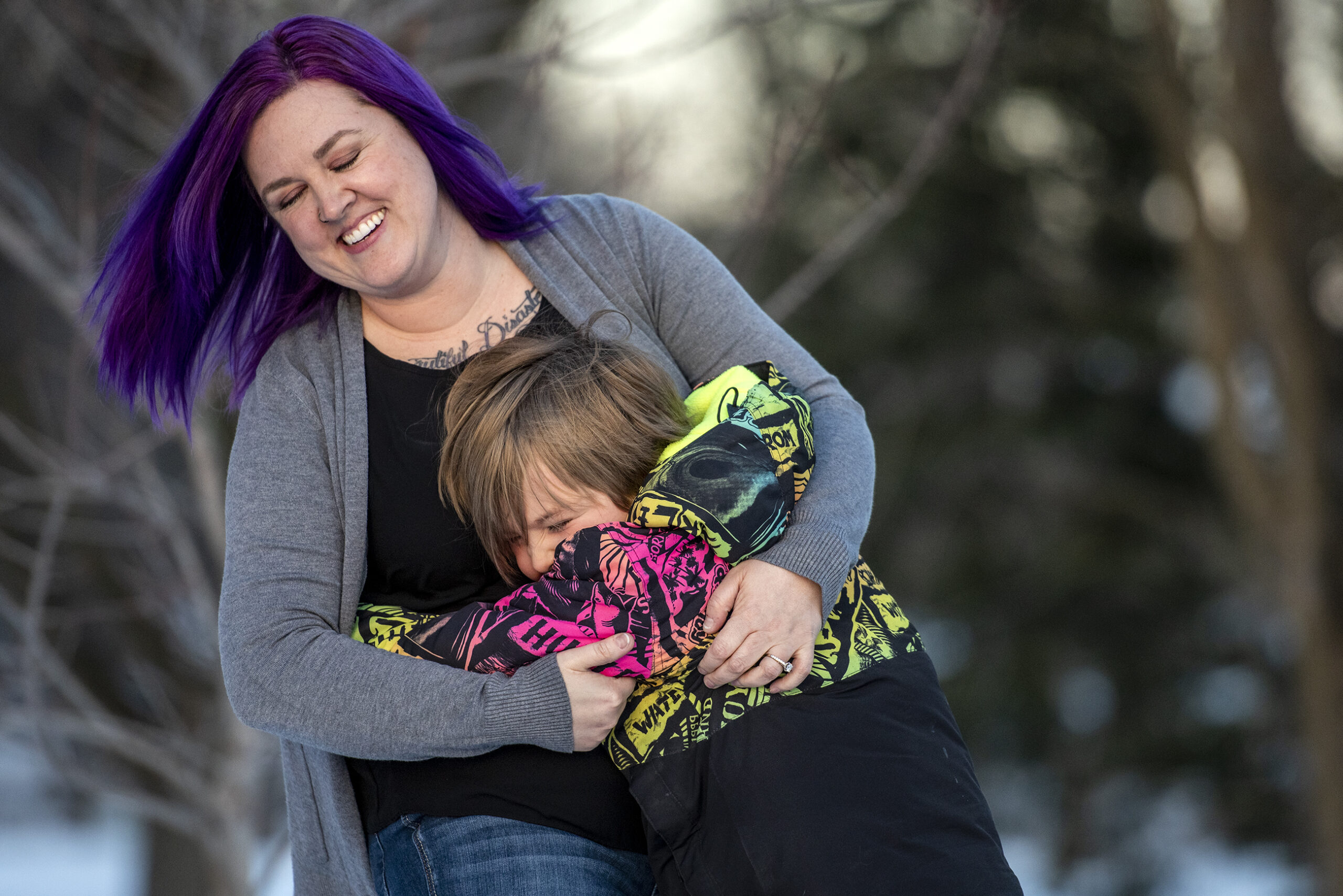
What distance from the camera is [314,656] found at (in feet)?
4.46

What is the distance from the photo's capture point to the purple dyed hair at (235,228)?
1496 mm

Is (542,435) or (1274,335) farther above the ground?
(542,435)

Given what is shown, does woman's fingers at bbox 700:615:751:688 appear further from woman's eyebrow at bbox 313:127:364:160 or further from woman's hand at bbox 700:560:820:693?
woman's eyebrow at bbox 313:127:364:160

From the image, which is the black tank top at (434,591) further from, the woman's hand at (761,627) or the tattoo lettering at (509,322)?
the woman's hand at (761,627)

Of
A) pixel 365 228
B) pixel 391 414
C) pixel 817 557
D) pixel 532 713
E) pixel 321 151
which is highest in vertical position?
pixel 321 151

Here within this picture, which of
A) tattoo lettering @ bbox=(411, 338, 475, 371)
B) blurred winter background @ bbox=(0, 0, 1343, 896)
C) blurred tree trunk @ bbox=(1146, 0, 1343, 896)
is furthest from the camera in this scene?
blurred tree trunk @ bbox=(1146, 0, 1343, 896)

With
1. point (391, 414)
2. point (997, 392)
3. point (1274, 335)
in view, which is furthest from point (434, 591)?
point (997, 392)

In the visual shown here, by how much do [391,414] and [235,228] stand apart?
39 centimetres

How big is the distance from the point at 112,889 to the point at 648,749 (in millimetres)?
6965

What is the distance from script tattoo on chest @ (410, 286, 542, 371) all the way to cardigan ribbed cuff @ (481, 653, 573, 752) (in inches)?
19.7

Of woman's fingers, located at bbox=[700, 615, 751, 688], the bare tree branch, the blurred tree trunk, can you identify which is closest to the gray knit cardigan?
woman's fingers, located at bbox=[700, 615, 751, 688]

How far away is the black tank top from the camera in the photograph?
140 cm

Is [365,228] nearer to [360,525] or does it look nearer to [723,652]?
[360,525]

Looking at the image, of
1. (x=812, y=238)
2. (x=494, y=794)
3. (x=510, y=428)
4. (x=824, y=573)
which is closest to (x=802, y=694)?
(x=824, y=573)
